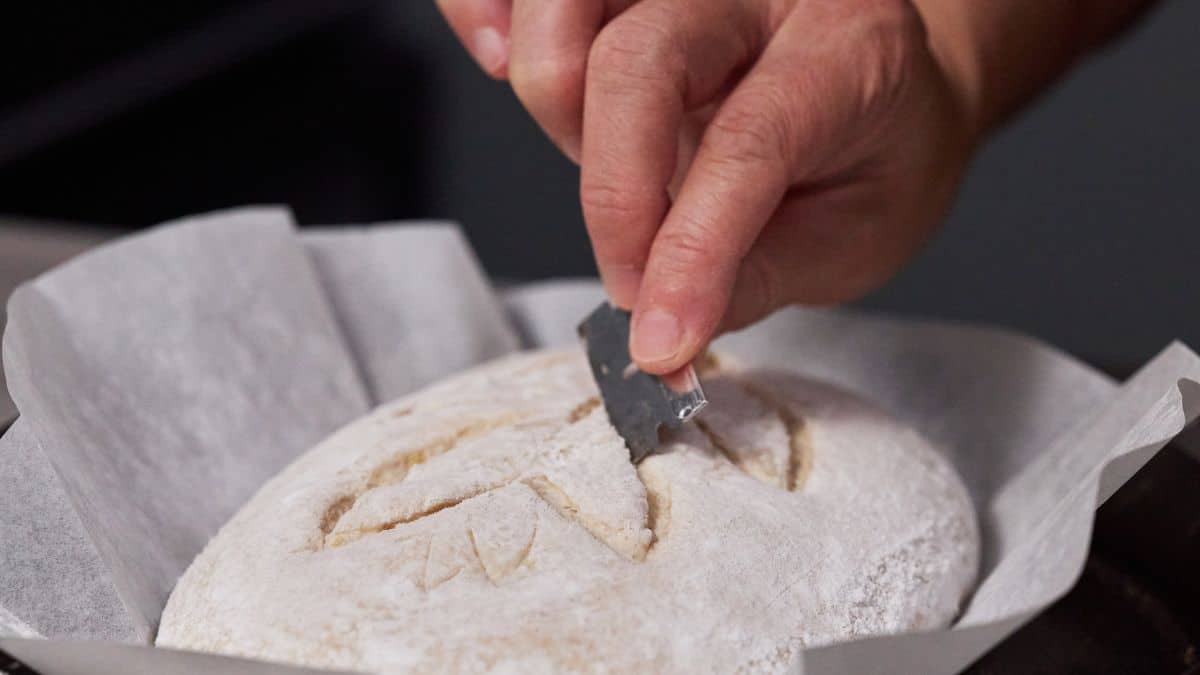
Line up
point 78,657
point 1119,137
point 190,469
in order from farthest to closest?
1. point 1119,137
2. point 190,469
3. point 78,657

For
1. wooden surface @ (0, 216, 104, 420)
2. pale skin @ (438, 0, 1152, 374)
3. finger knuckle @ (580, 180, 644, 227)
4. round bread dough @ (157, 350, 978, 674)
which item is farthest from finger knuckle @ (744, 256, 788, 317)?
wooden surface @ (0, 216, 104, 420)

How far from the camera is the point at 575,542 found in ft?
3.16

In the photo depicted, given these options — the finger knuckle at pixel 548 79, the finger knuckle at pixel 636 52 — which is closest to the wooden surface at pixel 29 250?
the finger knuckle at pixel 548 79

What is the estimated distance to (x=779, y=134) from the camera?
111 centimetres

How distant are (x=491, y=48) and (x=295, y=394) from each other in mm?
486

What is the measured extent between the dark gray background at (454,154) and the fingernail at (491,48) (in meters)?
1.72

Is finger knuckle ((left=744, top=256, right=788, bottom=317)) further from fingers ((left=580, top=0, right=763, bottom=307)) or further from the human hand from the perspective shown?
fingers ((left=580, top=0, right=763, bottom=307))

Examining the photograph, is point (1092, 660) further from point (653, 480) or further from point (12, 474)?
point (12, 474)

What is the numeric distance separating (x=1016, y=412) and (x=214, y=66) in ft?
7.88

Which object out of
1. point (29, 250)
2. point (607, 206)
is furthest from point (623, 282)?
point (29, 250)

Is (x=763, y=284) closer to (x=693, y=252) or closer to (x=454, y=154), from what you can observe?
(x=693, y=252)

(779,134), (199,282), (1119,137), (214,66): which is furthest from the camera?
(214,66)

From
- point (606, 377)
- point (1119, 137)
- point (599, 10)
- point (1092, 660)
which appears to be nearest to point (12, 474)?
point (606, 377)

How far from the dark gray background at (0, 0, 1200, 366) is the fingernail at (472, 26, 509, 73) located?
5.65 feet
